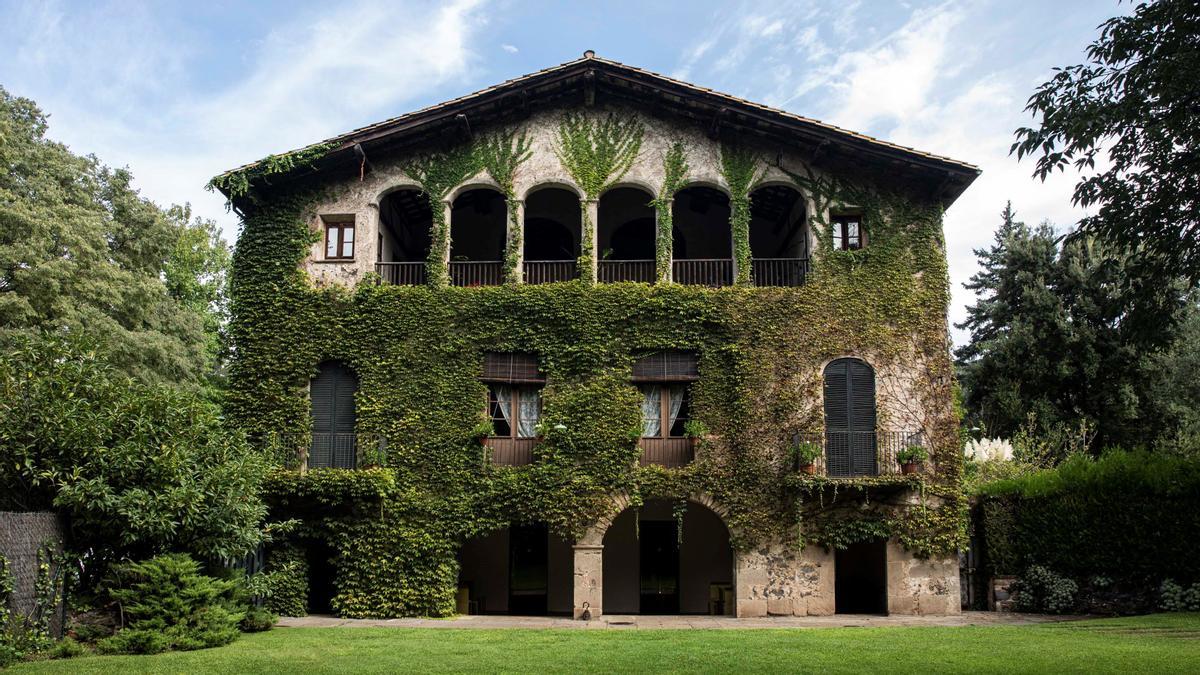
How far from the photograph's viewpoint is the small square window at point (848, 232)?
79.4 ft

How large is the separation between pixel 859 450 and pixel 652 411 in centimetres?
461

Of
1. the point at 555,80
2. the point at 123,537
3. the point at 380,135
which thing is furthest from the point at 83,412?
the point at 555,80

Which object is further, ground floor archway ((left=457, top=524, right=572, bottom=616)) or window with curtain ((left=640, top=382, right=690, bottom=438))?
ground floor archway ((left=457, top=524, right=572, bottom=616))

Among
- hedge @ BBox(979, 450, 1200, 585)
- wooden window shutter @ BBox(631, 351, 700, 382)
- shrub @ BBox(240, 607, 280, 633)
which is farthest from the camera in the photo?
wooden window shutter @ BBox(631, 351, 700, 382)

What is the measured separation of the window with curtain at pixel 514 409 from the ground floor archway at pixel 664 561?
381 cm

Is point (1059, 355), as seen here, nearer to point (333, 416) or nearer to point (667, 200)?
point (667, 200)

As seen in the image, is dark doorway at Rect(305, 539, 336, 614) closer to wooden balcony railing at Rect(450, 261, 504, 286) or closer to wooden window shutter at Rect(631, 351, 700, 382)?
wooden balcony railing at Rect(450, 261, 504, 286)

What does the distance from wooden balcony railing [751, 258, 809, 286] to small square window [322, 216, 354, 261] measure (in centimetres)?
955

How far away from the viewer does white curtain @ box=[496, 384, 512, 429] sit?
23.4 metres

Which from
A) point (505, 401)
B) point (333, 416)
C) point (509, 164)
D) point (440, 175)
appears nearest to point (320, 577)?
point (333, 416)

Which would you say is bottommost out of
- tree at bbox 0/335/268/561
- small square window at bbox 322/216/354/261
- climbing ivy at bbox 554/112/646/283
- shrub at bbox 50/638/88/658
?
shrub at bbox 50/638/88/658

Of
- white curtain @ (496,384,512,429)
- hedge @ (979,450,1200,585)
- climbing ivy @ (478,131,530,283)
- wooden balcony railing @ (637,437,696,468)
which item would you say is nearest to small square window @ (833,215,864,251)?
wooden balcony railing @ (637,437,696,468)

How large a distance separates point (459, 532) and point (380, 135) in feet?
30.5

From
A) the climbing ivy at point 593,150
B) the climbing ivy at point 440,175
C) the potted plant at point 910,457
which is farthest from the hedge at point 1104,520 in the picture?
the climbing ivy at point 440,175
